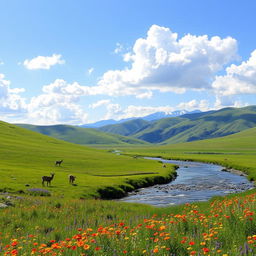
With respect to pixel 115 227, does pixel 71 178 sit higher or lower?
lower

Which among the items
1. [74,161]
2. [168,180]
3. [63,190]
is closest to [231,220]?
[63,190]

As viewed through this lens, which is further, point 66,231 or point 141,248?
point 66,231

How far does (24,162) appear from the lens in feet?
241

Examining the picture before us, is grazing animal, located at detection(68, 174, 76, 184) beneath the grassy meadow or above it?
beneath

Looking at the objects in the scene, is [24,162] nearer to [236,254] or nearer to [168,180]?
[168,180]

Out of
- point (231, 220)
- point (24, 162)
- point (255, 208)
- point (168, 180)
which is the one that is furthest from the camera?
point (24, 162)

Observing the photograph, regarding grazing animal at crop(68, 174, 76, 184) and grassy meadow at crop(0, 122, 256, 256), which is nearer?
A: grassy meadow at crop(0, 122, 256, 256)

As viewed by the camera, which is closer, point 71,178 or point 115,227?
point 115,227

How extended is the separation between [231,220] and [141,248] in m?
3.76

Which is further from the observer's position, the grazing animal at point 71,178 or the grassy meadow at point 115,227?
the grazing animal at point 71,178

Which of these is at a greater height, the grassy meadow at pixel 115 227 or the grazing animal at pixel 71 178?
the grassy meadow at pixel 115 227

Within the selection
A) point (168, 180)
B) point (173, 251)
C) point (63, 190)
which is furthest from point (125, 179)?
point (173, 251)

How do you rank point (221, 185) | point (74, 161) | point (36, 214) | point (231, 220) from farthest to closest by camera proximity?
point (74, 161) → point (221, 185) → point (36, 214) → point (231, 220)

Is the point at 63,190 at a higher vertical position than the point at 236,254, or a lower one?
lower
